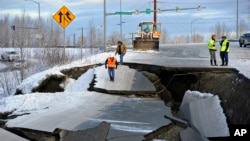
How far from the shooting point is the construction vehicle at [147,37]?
4300 centimetres

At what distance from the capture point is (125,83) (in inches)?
841

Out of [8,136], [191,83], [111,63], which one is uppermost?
[111,63]

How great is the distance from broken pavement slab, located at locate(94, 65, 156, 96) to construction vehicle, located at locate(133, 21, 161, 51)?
18.8m

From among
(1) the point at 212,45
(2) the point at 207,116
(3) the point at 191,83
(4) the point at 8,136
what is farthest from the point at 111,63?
(4) the point at 8,136

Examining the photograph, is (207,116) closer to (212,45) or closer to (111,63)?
(111,63)

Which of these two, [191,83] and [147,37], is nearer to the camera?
[191,83]

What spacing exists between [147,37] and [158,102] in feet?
93.8

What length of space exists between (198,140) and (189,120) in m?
2.54

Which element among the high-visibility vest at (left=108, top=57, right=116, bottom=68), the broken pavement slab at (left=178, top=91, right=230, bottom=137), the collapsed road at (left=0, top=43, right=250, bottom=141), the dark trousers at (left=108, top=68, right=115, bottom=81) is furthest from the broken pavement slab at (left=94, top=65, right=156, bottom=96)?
the broken pavement slab at (left=178, top=91, right=230, bottom=137)

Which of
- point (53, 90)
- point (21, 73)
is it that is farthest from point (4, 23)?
point (53, 90)

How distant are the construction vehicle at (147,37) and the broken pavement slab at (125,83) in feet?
61.6

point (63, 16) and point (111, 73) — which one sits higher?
point (63, 16)

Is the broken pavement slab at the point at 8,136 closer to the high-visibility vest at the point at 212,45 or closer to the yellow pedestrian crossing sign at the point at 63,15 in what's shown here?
the yellow pedestrian crossing sign at the point at 63,15

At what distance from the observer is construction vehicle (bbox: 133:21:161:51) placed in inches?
1693
